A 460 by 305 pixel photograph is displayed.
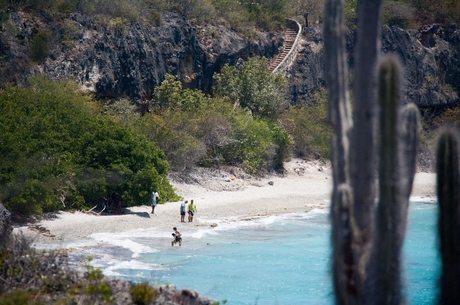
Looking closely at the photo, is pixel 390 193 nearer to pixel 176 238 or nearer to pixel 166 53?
pixel 176 238

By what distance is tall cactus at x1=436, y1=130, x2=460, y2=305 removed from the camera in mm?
8719

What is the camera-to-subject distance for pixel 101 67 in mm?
41688

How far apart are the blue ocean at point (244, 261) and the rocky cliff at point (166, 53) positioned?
57.0 ft

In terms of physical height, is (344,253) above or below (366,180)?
below

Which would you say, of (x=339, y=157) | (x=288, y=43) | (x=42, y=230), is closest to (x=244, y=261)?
(x=42, y=230)

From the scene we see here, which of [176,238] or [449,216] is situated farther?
[176,238]

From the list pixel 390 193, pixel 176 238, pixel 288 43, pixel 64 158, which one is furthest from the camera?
pixel 288 43

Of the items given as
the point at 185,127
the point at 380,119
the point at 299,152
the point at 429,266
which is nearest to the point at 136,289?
the point at 380,119

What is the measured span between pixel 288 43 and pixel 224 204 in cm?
2762

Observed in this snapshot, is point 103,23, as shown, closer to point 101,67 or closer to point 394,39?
point 101,67

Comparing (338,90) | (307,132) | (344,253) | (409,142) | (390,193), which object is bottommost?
(344,253)

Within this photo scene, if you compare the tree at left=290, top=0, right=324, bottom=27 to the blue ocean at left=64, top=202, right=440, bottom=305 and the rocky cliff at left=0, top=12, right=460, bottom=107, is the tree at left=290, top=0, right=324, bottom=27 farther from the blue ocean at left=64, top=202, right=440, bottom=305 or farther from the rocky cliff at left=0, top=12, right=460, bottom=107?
the blue ocean at left=64, top=202, right=440, bottom=305

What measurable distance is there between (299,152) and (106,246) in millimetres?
26550

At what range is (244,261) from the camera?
75.7ft
